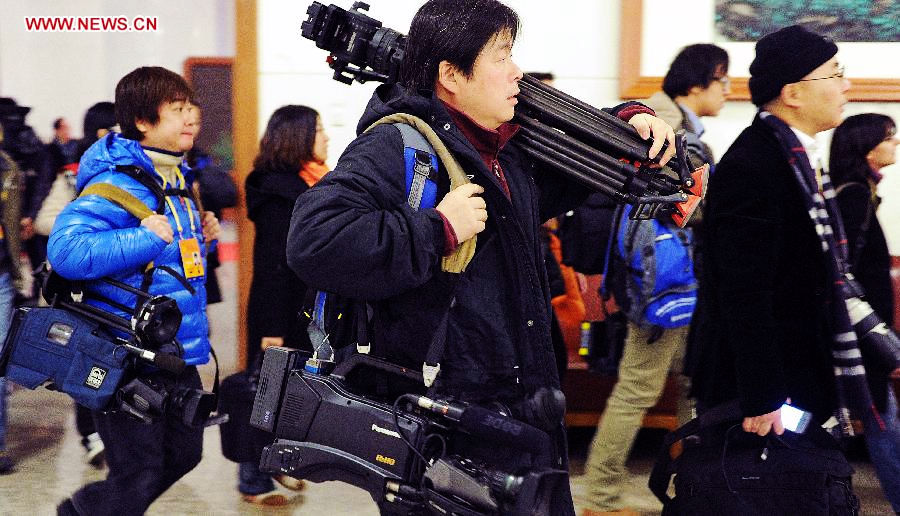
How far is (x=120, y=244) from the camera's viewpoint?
136 inches

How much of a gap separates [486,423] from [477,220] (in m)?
0.41

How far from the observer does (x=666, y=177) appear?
2627mm

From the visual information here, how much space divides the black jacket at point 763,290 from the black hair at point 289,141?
2080 mm

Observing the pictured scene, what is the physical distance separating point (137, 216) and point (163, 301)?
0.28 metres

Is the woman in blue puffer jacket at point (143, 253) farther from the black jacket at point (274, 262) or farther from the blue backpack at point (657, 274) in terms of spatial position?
the blue backpack at point (657, 274)

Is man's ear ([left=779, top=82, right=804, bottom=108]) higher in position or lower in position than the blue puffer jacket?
higher

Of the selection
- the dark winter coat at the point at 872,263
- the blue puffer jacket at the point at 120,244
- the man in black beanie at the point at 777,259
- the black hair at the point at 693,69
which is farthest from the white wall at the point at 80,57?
the man in black beanie at the point at 777,259

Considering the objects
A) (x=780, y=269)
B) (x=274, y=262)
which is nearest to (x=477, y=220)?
(x=780, y=269)

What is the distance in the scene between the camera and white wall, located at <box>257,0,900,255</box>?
5871 mm

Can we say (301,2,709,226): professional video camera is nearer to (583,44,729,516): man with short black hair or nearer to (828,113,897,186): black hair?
(583,44,729,516): man with short black hair

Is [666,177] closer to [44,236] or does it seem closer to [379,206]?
[379,206]

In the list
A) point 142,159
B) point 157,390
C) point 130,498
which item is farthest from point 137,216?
point 130,498

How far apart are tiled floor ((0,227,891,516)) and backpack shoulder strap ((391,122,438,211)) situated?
2.56m

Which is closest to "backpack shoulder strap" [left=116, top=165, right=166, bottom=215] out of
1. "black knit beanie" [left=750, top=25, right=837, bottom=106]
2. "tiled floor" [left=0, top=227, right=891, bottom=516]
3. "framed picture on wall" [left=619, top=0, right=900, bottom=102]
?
"tiled floor" [left=0, top=227, right=891, bottom=516]
